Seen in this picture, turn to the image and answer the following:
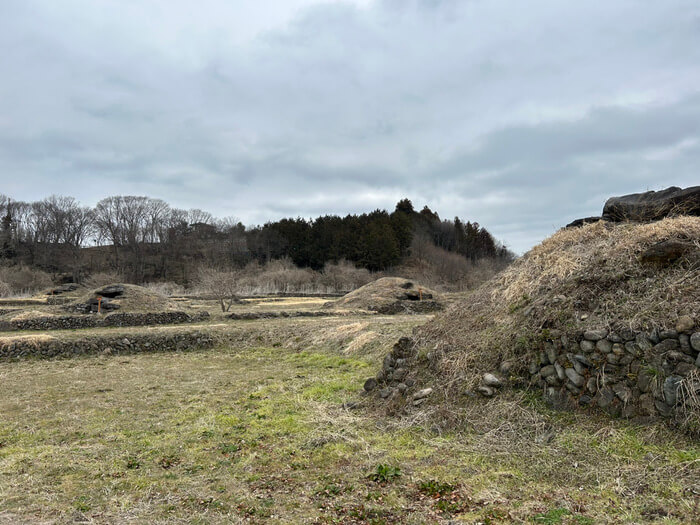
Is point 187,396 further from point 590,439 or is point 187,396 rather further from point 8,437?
point 590,439

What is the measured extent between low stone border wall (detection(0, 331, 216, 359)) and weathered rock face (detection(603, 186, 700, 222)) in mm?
12676

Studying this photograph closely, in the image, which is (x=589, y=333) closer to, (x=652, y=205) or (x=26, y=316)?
(x=652, y=205)

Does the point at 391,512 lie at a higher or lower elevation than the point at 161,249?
lower

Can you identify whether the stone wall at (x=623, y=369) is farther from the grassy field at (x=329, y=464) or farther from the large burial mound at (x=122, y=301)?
the large burial mound at (x=122, y=301)

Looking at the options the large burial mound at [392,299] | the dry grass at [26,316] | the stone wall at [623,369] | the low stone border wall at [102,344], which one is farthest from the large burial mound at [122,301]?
the stone wall at [623,369]

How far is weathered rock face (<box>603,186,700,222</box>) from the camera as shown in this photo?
7234 mm

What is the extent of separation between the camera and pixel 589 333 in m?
5.20

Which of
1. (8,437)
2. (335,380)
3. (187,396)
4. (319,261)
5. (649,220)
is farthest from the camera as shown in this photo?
(319,261)

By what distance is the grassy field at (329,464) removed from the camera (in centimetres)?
365

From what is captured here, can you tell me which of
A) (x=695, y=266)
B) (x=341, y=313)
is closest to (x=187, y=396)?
(x=695, y=266)

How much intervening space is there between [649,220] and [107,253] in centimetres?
7729

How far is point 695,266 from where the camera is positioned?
218 inches

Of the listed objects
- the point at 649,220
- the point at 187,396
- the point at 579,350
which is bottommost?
the point at 187,396

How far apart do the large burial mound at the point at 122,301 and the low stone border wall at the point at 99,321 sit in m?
1.25
